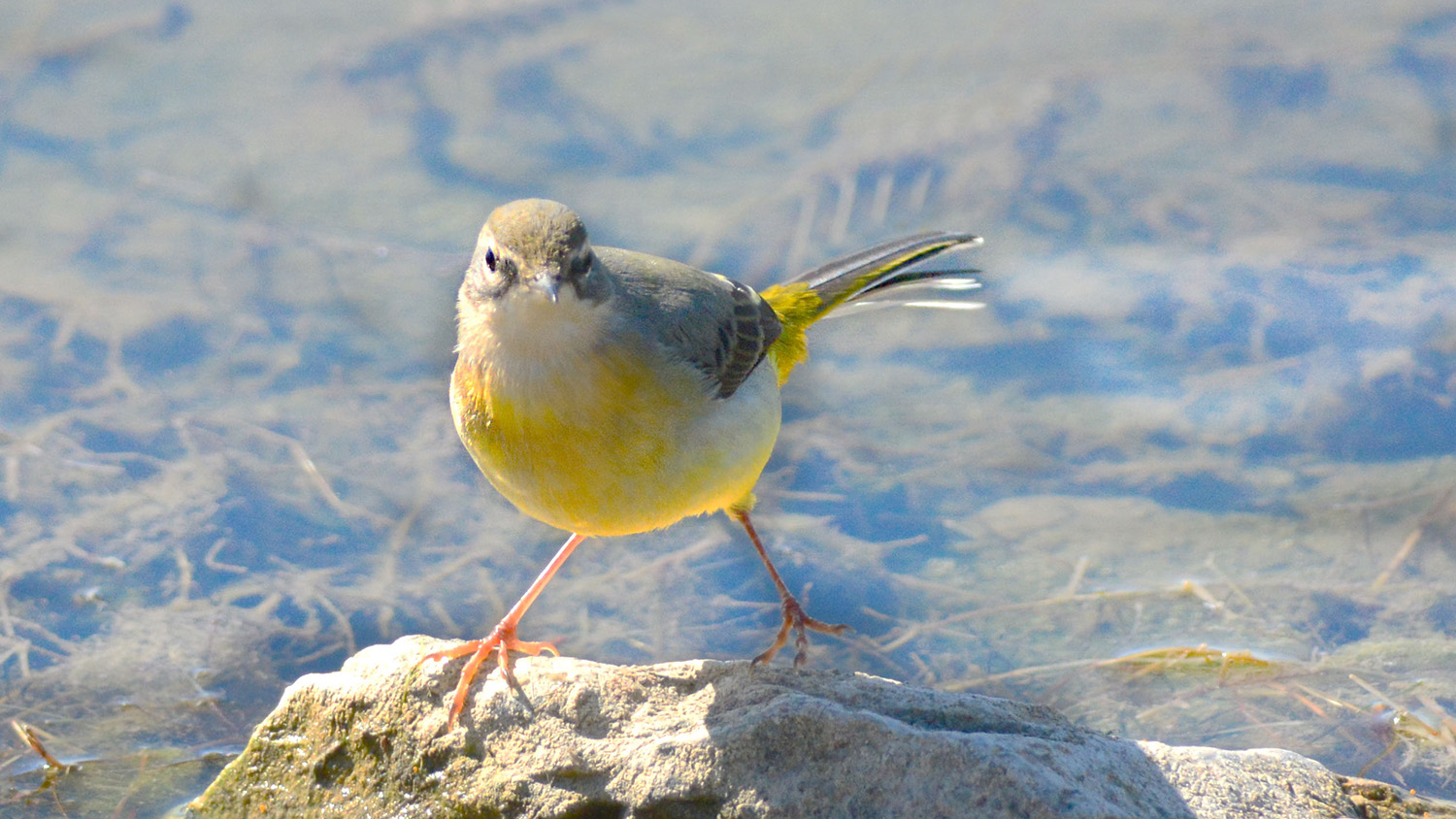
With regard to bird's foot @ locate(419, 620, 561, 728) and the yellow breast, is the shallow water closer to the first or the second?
bird's foot @ locate(419, 620, 561, 728)

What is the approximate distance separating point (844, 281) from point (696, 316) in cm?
143

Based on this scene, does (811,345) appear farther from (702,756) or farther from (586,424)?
(702,756)

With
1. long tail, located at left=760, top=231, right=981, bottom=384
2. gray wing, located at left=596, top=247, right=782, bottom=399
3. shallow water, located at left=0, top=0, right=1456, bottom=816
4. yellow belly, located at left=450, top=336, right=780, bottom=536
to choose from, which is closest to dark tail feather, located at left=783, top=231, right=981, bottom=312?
long tail, located at left=760, top=231, right=981, bottom=384

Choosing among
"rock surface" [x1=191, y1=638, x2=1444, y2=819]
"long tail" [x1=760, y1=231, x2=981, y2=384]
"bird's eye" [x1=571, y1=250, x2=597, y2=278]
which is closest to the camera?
"rock surface" [x1=191, y1=638, x2=1444, y2=819]

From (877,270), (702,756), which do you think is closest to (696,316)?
(877,270)

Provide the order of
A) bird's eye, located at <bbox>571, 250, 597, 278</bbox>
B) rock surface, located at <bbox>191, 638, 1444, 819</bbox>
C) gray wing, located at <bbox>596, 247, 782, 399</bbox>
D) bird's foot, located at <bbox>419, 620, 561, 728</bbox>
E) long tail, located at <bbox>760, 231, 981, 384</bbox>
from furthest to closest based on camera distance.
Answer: long tail, located at <bbox>760, 231, 981, 384</bbox> → gray wing, located at <bbox>596, 247, 782, 399</bbox> → bird's foot, located at <bbox>419, 620, 561, 728</bbox> → bird's eye, located at <bbox>571, 250, 597, 278</bbox> → rock surface, located at <bbox>191, 638, 1444, 819</bbox>

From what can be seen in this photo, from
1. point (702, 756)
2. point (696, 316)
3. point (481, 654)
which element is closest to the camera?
point (702, 756)

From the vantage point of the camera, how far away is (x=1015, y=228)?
32.3ft

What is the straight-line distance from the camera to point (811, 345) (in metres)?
9.16

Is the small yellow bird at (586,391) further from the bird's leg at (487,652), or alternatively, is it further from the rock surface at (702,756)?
the rock surface at (702,756)

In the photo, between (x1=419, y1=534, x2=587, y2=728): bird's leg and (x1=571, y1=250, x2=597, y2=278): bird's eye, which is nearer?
(x1=571, y1=250, x2=597, y2=278): bird's eye

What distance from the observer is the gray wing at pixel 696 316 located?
490 cm

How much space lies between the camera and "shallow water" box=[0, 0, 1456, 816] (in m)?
6.34

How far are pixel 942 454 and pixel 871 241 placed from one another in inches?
86.6
